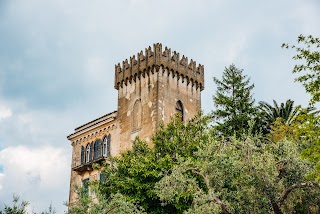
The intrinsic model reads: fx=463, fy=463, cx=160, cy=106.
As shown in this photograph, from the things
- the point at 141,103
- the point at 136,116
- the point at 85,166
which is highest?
the point at 141,103

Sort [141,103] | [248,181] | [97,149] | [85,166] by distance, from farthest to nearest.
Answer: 1. [97,149]
2. [85,166]
3. [141,103]
4. [248,181]

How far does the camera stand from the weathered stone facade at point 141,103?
3188 centimetres

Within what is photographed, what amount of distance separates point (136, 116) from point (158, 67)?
3.80m

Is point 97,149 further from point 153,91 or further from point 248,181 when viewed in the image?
point 248,181

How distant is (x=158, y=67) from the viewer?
3259cm

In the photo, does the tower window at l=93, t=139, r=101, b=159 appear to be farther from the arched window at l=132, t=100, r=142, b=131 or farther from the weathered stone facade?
the arched window at l=132, t=100, r=142, b=131

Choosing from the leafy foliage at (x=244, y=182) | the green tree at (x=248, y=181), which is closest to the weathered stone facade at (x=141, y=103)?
the leafy foliage at (x=244, y=182)

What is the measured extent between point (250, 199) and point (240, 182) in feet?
→ 2.31

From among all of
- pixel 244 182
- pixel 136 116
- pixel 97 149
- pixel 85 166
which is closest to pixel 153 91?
pixel 136 116

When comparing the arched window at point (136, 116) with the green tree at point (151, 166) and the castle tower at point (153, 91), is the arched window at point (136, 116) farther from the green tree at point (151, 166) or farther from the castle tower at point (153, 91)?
the green tree at point (151, 166)

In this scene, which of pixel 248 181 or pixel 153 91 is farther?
pixel 153 91

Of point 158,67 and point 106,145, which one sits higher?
point 158,67

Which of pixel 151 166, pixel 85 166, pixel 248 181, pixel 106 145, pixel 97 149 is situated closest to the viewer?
pixel 248 181

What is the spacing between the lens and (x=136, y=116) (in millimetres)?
32781
